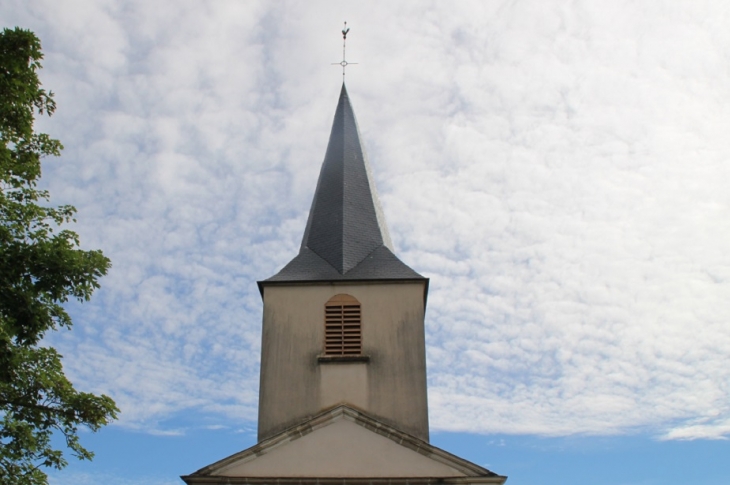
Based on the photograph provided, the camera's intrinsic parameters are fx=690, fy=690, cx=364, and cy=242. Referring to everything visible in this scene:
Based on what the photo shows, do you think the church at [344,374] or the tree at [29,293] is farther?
the church at [344,374]

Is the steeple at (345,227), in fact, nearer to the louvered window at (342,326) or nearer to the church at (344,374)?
the church at (344,374)

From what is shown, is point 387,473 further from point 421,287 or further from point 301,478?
point 421,287

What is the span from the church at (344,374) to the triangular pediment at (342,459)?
0.06 feet

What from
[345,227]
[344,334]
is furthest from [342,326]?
[345,227]

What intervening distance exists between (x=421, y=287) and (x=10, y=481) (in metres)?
9.45

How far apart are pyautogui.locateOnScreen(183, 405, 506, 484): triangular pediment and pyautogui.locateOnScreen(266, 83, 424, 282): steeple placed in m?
3.68

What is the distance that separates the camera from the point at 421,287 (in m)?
15.6

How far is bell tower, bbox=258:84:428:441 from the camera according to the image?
14.4 meters

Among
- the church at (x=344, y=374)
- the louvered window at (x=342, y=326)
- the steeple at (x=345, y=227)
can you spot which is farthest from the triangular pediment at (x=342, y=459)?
the steeple at (x=345, y=227)

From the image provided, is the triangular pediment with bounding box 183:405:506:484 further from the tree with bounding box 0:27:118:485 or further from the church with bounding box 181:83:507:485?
the tree with bounding box 0:27:118:485

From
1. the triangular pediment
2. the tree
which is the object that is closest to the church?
A: the triangular pediment

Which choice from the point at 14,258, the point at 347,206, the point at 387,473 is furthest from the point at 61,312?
the point at 347,206

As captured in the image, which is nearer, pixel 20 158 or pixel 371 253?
pixel 20 158

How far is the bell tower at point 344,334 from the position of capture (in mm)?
14367
